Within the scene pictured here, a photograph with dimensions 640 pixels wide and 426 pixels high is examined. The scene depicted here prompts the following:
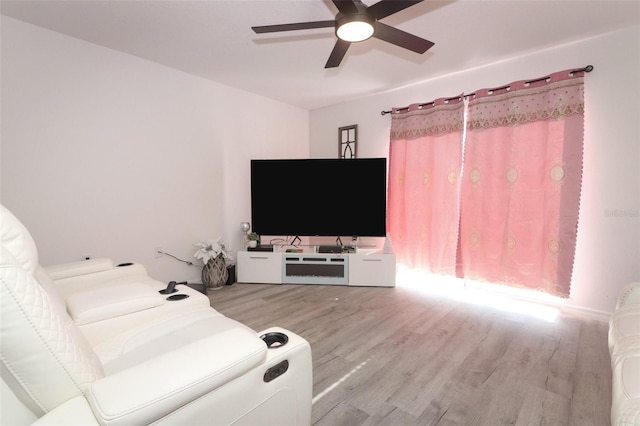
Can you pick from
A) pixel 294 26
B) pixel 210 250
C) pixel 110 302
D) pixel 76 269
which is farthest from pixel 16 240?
pixel 210 250

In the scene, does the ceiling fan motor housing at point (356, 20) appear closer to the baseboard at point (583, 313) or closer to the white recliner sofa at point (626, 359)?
the white recliner sofa at point (626, 359)

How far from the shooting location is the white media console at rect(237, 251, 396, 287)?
11.0 feet

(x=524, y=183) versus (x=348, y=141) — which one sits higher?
(x=348, y=141)

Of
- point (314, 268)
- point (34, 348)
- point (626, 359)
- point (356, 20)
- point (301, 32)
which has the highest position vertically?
point (301, 32)

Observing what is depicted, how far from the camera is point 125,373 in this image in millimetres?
750

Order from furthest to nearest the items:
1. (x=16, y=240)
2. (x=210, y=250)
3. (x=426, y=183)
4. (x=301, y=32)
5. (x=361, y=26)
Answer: (x=426, y=183) < (x=210, y=250) < (x=301, y=32) < (x=361, y=26) < (x=16, y=240)

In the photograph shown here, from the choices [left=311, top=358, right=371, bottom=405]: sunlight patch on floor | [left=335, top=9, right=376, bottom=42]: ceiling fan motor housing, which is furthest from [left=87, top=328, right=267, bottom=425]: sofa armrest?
[left=335, top=9, right=376, bottom=42]: ceiling fan motor housing

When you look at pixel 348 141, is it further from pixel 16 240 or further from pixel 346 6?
pixel 16 240

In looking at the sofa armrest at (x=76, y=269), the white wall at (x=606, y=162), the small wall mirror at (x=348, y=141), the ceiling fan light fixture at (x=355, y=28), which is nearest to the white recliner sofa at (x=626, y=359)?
the white wall at (x=606, y=162)

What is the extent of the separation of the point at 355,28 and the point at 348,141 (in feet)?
8.11

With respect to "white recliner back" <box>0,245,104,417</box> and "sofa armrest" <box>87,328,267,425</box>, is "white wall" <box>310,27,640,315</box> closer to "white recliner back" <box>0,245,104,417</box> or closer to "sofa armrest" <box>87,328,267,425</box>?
"sofa armrest" <box>87,328,267,425</box>

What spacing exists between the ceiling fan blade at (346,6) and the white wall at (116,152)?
2.27 metres

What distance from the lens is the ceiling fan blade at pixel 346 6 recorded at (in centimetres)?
150

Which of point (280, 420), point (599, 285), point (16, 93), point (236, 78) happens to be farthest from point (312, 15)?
point (599, 285)
